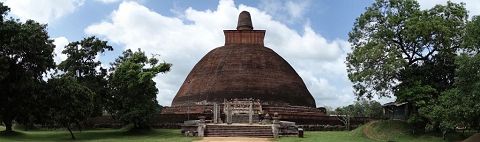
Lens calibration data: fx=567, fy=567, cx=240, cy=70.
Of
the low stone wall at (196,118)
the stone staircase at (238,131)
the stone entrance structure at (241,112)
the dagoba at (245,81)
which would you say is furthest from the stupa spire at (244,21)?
the stone staircase at (238,131)

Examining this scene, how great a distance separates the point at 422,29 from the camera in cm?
2712

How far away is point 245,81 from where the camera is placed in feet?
145

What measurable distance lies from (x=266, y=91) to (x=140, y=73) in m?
12.8

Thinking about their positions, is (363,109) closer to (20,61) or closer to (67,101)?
(67,101)

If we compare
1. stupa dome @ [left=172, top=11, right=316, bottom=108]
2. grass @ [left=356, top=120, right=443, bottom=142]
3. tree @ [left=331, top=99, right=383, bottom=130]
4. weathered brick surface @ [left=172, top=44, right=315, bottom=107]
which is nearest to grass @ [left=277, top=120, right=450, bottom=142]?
grass @ [left=356, top=120, right=443, bottom=142]

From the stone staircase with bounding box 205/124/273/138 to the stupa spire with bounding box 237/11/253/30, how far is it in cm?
1942

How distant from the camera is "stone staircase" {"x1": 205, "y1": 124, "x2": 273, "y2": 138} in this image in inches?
1180

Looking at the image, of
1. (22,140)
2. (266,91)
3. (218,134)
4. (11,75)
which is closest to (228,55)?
(266,91)

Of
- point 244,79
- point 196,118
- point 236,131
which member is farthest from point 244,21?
point 236,131

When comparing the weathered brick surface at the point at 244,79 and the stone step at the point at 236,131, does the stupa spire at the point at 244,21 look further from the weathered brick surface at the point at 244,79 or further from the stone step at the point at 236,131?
the stone step at the point at 236,131

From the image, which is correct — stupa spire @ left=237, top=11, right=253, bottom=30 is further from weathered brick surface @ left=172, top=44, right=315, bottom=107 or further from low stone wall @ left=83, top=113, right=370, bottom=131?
low stone wall @ left=83, top=113, right=370, bottom=131

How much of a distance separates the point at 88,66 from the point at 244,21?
17937 millimetres

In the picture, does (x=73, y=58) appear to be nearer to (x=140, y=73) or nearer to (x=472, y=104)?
(x=140, y=73)

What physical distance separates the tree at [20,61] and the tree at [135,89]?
23.1 ft
